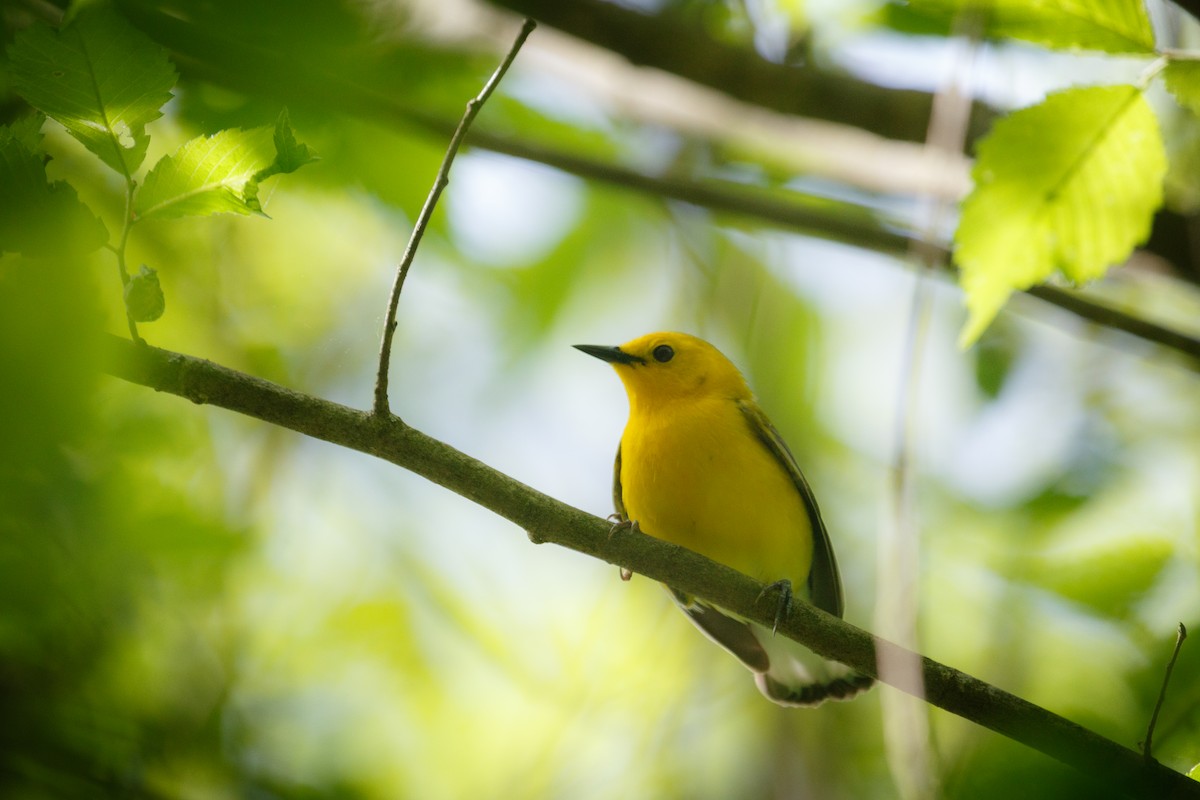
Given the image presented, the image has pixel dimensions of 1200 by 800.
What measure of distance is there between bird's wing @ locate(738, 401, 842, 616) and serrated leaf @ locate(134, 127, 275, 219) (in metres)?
3.42

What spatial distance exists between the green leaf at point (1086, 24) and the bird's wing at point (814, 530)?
9.99 feet

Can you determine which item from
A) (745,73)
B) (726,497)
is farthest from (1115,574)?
(745,73)

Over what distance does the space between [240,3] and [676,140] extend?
4.87m

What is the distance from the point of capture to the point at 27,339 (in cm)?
126

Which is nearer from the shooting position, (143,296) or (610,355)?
(143,296)

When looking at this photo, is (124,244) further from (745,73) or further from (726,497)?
(745,73)

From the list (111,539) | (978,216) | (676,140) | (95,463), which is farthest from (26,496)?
(676,140)

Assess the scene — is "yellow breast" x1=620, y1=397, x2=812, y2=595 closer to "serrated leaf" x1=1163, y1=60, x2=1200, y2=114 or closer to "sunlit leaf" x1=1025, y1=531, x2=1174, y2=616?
"sunlit leaf" x1=1025, y1=531, x2=1174, y2=616

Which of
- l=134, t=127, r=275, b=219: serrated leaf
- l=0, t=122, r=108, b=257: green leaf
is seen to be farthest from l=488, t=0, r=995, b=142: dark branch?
l=0, t=122, r=108, b=257: green leaf

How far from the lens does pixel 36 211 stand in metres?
1.76

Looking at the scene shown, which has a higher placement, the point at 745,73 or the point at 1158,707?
the point at 745,73

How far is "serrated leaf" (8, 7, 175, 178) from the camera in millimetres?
1859

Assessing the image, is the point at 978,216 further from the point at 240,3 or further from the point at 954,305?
the point at 954,305

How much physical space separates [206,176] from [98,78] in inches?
10.5
